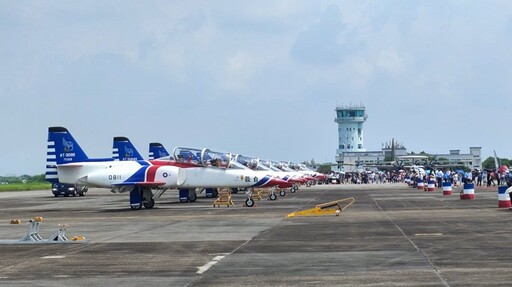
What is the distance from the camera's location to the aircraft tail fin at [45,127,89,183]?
43219mm

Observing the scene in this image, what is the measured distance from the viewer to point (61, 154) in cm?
4334

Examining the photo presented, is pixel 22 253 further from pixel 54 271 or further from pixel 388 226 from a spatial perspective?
pixel 388 226

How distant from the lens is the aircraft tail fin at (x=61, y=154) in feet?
142

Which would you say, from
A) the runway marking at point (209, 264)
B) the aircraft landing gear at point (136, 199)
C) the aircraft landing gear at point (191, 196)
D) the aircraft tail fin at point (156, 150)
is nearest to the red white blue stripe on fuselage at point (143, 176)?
the aircraft landing gear at point (136, 199)

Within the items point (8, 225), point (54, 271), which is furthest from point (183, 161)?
point (54, 271)

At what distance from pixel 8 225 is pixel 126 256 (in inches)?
569

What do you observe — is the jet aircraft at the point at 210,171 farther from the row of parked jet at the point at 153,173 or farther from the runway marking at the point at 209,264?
the runway marking at the point at 209,264

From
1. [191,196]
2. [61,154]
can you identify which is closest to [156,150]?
[191,196]

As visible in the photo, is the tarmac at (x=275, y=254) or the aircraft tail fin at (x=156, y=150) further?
the aircraft tail fin at (x=156, y=150)

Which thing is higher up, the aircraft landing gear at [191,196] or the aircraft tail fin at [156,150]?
the aircraft tail fin at [156,150]

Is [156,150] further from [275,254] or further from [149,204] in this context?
[275,254]

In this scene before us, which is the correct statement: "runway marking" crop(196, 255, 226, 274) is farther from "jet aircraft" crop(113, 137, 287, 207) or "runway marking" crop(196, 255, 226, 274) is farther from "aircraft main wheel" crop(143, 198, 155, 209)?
"aircraft main wheel" crop(143, 198, 155, 209)

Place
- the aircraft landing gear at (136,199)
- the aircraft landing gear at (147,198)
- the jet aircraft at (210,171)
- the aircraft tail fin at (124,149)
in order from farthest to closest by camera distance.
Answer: the aircraft tail fin at (124,149) → the aircraft landing gear at (147,198) → the aircraft landing gear at (136,199) → the jet aircraft at (210,171)

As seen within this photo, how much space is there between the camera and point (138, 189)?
41344 mm
